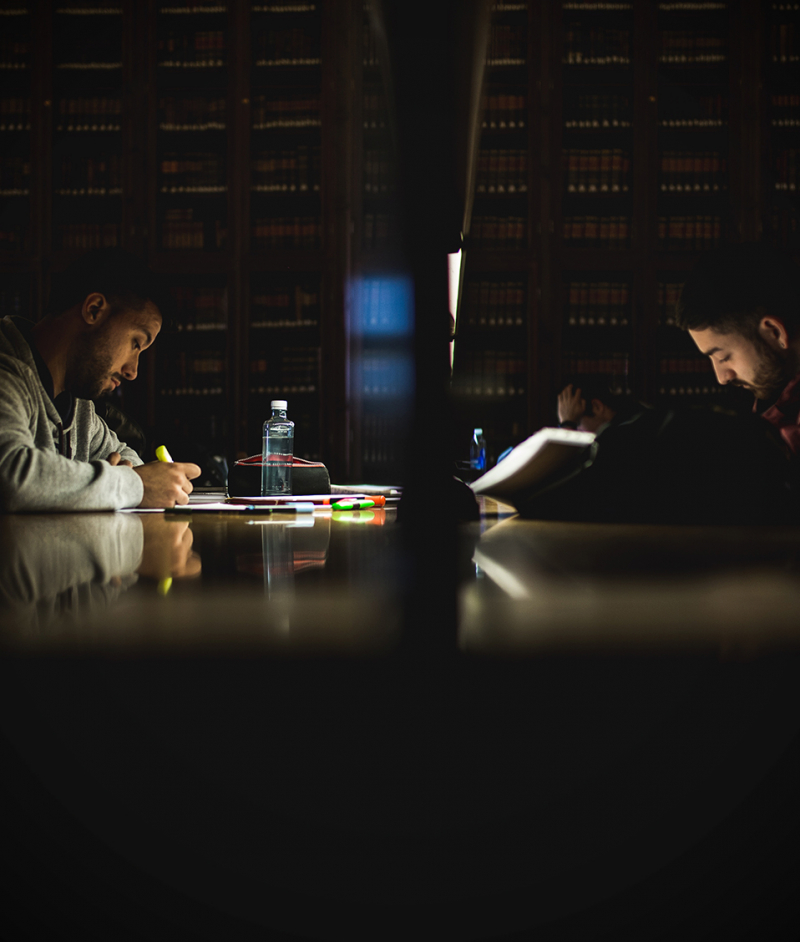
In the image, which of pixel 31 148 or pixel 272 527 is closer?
pixel 272 527

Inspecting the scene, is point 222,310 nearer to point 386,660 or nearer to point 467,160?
point 467,160

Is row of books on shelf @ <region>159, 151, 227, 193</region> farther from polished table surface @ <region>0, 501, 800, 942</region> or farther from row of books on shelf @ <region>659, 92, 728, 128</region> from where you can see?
polished table surface @ <region>0, 501, 800, 942</region>

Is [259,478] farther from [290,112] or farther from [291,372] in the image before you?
[290,112]

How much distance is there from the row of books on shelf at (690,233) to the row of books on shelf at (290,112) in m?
1.81

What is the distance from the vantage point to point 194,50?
348 centimetres

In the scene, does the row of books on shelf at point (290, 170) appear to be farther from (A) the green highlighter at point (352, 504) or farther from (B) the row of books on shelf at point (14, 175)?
(A) the green highlighter at point (352, 504)

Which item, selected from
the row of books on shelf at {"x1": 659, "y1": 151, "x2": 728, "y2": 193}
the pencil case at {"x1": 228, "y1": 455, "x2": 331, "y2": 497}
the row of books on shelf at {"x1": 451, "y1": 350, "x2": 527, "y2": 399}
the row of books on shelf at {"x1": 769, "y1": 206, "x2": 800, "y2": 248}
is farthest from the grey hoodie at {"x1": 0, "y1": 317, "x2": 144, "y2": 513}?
the row of books on shelf at {"x1": 769, "y1": 206, "x2": 800, "y2": 248}

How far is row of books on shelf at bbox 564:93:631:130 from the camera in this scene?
3393 mm

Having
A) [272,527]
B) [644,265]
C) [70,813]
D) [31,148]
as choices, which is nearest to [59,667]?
[70,813]

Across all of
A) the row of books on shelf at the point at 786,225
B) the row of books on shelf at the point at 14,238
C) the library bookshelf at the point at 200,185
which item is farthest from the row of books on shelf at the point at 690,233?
the row of books on shelf at the point at 14,238

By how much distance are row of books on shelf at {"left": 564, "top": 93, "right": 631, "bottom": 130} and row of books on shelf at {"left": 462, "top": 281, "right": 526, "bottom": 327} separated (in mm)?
817

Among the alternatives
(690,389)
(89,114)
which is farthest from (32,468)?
(89,114)

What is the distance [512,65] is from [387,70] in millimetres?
3572

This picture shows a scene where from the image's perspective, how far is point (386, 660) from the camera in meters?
0.17
